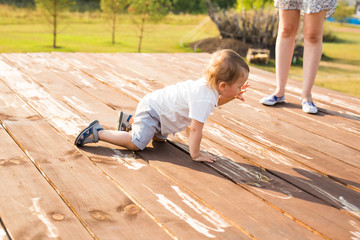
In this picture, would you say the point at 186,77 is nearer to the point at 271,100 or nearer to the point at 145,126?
the point at 271,100

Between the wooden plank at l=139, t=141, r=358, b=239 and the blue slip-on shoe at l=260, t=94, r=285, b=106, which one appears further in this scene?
the blue slip-on shoe at l=260, t=94, r=285, b=106

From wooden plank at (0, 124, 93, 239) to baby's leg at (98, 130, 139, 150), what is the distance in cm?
43

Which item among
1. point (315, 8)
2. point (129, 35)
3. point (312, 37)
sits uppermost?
point (315, 8)

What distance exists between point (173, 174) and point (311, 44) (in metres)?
1.89

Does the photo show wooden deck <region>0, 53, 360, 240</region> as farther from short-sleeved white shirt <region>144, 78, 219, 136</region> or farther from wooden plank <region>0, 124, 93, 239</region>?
Answer: short-sleeved white shirt <region>144, 78, 219, 136</region>

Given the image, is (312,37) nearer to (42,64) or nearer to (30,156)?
(30,156)

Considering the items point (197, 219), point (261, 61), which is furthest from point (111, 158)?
point (261, 61)

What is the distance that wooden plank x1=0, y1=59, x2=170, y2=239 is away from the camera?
62.9 inches

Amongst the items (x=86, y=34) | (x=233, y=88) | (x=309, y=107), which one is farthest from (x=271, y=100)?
(x=86, y=34)

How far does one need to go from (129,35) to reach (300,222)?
13.2 m

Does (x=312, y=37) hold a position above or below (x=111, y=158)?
above

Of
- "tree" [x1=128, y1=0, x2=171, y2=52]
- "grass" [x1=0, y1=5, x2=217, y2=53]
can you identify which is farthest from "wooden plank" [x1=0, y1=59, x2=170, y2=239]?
"tree" [x1=128, y1=0, x2=171, y2=52]

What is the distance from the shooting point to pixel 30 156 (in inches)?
85.2

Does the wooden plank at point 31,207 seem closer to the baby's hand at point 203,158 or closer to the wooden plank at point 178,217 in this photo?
the wooden plank at point 178,217
